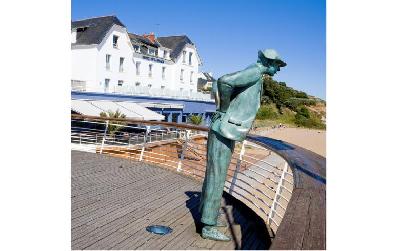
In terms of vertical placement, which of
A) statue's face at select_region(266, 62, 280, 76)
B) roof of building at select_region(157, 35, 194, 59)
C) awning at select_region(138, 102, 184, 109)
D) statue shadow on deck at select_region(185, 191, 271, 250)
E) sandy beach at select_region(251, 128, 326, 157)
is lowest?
sandy beach at select_region(251, 128, 326, 157)

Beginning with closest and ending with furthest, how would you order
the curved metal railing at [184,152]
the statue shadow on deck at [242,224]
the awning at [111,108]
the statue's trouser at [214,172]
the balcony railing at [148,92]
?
the statue's trouser at [214,172] → the statue shadow on deck at [242,224] → the curved metal railing at [184,152] → the awning at [111,108] → the balcony railing at [148,92]

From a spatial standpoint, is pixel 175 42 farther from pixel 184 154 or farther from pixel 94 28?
pixel 184 154

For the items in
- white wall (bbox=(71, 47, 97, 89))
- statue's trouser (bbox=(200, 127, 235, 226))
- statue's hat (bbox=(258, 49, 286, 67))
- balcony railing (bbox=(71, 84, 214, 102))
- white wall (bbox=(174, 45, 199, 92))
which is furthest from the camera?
white wall (bbox=(174, 45, 199, 92))

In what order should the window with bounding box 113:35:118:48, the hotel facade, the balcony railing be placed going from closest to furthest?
the balcony railing
the hotel facade
the window with bounding box 113:35:118:48

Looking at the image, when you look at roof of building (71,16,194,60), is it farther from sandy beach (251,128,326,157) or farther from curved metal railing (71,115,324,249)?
sandy beach (251,128,326,157)

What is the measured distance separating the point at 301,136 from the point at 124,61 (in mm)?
10427

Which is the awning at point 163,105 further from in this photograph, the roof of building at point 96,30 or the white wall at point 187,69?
the white wall at point 187,69

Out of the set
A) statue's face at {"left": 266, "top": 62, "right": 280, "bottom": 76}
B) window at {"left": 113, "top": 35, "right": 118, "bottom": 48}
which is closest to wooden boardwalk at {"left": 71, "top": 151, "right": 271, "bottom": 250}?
statue's face at {"left": 266, "top": 62, "right": 280, "bottom": 76}

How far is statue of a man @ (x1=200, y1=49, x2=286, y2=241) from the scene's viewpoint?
2004 mm

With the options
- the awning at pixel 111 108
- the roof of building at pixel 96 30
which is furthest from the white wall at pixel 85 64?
the awning at pixel 111 108

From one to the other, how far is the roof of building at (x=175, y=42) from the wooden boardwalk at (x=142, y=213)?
65.5 ft

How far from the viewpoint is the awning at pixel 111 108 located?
13.3m
